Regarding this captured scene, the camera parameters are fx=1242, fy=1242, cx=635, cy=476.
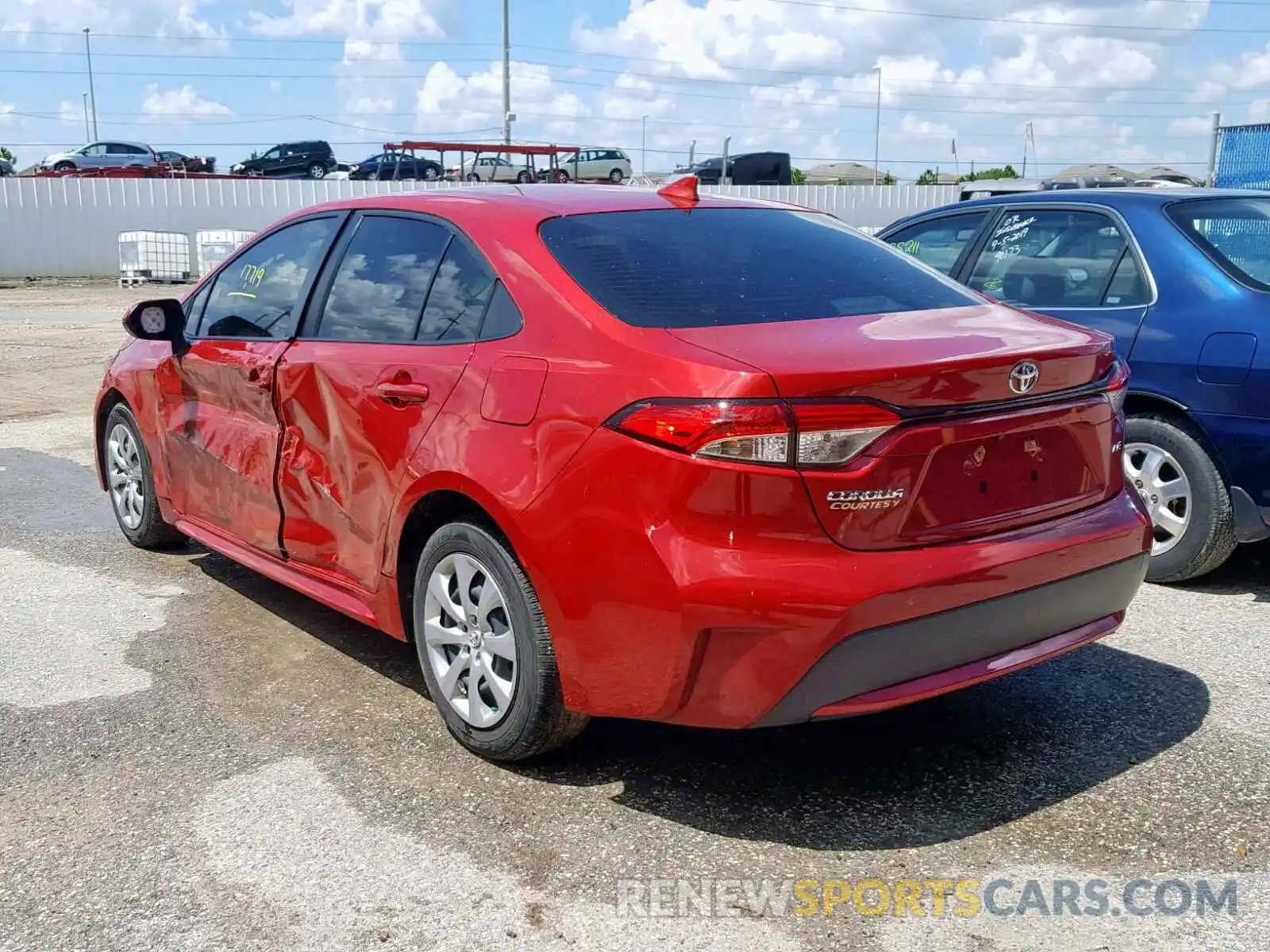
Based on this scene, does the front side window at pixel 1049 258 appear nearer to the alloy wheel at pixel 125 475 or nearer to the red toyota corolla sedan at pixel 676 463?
the red toyota corolla sedan at pixel 676 463

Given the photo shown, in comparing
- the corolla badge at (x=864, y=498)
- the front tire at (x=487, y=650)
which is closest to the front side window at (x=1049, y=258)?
the corolla badge at (x=864, y=498)

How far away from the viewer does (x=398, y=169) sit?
3234cm

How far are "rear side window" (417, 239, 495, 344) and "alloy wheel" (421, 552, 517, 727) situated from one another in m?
0.65

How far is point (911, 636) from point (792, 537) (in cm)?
38

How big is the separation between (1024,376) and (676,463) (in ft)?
3.11

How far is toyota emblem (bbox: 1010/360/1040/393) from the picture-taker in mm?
3102

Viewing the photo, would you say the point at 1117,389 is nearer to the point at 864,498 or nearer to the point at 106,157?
the point at 864,498

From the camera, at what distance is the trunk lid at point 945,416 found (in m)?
2.87

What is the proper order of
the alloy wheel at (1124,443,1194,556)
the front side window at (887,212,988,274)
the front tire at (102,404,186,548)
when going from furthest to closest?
1. the front side window at (887,212,988,274)
2. the front tire at (102,404,186,548)
3. the alloy wheel at (1124,443,1194,556)

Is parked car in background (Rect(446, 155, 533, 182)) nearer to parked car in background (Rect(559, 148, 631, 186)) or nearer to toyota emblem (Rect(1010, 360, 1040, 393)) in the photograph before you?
parked car in background (Rect(559, 148, 631, 186))

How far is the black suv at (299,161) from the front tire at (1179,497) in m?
38.4

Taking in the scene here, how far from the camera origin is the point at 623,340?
3092mm

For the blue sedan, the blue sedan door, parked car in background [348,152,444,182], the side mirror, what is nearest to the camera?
the blue sedan

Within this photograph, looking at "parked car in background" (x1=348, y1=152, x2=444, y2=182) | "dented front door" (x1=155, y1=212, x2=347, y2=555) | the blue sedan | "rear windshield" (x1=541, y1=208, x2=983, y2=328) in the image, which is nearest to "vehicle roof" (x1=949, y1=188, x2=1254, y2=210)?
the blue sedan
